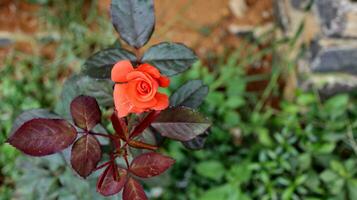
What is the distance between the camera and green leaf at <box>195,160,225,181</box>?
6.40 feet

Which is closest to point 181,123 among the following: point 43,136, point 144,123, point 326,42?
point 144,123

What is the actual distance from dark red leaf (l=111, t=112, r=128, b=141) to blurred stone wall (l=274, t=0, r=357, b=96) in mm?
1100

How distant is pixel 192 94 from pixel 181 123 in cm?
19

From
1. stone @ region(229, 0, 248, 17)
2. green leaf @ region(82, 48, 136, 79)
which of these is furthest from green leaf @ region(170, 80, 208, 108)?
stone @ region(229, 0, 248, 17)

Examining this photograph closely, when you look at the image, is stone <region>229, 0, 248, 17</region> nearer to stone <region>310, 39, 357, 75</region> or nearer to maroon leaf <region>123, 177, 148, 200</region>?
stone <region>310, 39, 357, 75</region>

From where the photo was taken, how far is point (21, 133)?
3.52 ft

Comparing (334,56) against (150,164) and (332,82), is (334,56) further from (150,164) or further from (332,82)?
(150,164)

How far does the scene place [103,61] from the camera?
1.18m

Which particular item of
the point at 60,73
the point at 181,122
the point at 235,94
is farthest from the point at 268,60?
the point at 181,122

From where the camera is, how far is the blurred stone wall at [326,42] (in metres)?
1.98

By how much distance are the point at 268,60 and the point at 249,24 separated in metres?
0.21

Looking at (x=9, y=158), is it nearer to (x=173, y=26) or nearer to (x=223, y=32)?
(x=173, y=26)

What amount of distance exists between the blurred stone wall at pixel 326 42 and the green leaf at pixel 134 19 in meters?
0.98

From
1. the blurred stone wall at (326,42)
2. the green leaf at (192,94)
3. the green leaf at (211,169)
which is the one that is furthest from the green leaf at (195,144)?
the blurred stone wall at (326,42)
